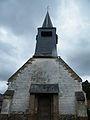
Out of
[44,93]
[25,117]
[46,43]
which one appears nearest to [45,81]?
[44,93]

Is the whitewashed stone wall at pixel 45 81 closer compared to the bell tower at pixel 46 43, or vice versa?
the whitewashed stone wall at pixel 45 81

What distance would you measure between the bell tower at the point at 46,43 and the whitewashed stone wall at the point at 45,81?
1.13 metres

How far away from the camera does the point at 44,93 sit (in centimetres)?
1412

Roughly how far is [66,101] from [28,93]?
3302 mm

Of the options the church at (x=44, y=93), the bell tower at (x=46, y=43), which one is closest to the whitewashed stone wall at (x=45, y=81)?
the church at (x=44, y=93)

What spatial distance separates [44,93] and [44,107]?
122 centimetres

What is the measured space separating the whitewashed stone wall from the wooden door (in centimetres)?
100

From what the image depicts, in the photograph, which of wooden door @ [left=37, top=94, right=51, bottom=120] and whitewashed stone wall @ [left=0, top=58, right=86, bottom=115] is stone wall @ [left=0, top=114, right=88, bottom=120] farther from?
wooden door @ [left=37, top=94, right=51, bottom=120]

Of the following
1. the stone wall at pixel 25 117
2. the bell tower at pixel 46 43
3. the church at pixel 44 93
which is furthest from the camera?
the bell tower at pixel 46 43

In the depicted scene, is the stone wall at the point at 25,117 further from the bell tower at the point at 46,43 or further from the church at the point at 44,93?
the bell tower at the point at 46,43

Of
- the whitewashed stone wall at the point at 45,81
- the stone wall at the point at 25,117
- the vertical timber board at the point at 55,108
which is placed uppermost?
the whitewashed stone wall at the point at 45,81

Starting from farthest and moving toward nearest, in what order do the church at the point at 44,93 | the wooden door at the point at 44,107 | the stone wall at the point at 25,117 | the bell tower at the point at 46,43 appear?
the bell tower at the point at 46,43 → the wooden door at the point at 44,107 → the church at the point at 44,93 → the stone wall at the point at 25,117

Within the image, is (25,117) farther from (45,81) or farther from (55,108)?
(45,81)

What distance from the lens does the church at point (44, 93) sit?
13.5 m
